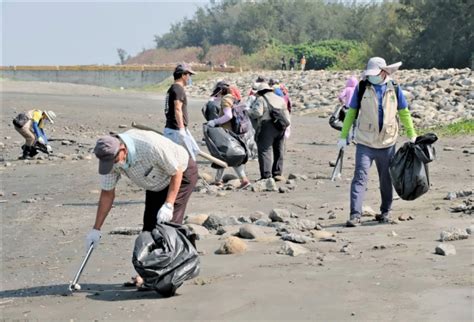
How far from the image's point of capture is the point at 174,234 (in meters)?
8.02

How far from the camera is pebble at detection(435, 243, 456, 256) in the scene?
8.73m

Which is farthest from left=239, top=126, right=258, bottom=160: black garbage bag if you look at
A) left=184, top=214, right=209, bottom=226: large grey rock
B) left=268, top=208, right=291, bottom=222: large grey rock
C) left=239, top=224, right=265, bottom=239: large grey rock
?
left=239, top=224, right=265, bottom=239: large grey rock

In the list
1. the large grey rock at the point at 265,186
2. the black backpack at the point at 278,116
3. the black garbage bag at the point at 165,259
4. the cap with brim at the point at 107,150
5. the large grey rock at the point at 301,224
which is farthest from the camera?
the black backpack at the point at 278,116

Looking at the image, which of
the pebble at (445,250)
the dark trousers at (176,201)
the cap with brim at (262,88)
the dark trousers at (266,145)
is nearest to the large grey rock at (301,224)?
the pebble at (445,250)

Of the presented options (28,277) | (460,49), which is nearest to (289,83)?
(460,49)

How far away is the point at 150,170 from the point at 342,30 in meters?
93.9

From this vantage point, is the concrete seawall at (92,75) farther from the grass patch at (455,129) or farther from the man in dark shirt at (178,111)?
the man in dark shirt at (178,111)

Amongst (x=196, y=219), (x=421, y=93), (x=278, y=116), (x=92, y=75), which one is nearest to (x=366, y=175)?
(x=196, y=219)

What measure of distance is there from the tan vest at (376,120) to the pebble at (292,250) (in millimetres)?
2159

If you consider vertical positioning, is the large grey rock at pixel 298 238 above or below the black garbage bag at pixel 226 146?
below

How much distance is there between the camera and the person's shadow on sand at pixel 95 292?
26.6ft

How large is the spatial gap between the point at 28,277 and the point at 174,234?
6.75ft

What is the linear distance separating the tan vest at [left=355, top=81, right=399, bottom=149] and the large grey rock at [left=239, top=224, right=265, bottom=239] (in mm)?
1656

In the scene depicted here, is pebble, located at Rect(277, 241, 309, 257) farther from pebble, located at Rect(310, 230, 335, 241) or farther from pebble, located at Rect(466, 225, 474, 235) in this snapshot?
pebble, located at Rect(466, 225, 474, 235)
